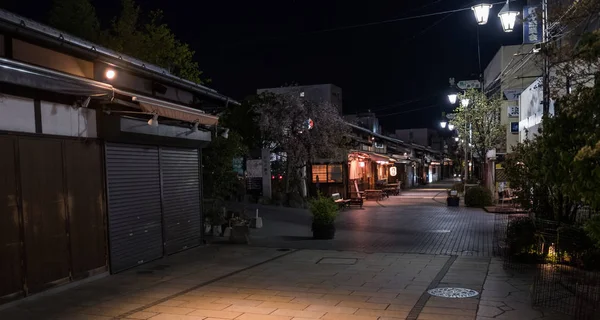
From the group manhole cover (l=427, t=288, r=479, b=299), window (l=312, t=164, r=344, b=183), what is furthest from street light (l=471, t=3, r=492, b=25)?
window (l=312, t=164, r=344, b=183)

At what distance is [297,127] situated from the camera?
80.4 ft

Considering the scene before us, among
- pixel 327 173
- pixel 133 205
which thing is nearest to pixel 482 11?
pixel 133 205

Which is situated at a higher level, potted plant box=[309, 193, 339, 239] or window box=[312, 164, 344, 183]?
window box=[312, 164, 344, 183]

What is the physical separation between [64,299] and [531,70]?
29.4m

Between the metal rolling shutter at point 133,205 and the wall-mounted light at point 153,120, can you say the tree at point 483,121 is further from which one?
the wall-mounted light at point 153,120

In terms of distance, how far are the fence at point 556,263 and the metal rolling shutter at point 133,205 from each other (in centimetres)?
793

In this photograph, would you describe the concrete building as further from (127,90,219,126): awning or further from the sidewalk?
(127,90,219,126): awning

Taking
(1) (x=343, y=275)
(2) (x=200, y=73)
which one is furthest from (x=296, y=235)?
(2) (x=200, y=73)

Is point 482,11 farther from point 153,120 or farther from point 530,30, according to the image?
point 153,120

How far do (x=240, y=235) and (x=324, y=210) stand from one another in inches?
101

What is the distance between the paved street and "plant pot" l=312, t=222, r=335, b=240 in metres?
0.34

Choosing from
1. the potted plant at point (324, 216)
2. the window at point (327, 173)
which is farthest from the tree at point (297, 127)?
the potted plant at point (324, 216)

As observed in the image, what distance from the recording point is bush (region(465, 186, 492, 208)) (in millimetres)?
24641

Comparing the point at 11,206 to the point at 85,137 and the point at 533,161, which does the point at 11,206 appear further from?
the point at 533,161
